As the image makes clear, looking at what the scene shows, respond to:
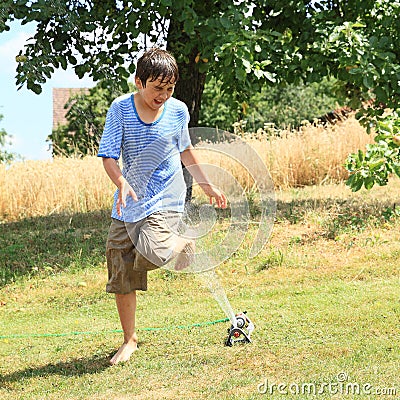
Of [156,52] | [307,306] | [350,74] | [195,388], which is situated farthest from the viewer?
[350,74]

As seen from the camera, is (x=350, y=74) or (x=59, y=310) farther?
(x=350, y=74)

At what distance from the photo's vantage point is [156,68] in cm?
408

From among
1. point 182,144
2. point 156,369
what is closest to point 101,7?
point 182,144

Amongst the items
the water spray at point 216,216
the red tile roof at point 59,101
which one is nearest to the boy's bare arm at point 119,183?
the water spray at point 216,216

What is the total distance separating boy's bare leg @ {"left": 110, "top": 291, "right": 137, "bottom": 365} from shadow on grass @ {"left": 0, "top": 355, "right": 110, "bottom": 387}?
0.33 feet

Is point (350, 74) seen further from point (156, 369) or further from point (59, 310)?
point (156, 369)

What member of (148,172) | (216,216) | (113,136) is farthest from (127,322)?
(113,136)

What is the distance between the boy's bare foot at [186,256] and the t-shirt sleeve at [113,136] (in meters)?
0.70

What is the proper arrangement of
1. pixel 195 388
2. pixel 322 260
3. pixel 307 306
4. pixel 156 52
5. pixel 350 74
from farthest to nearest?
pixel 350 74, pixel 322 260, pixel 307 306, pixel 156 52, pixel 195 388

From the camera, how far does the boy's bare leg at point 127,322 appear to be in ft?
14.7

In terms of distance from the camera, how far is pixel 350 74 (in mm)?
8234

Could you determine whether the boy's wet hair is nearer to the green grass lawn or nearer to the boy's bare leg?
the boy's bare leg

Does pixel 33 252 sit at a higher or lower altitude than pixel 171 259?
lower

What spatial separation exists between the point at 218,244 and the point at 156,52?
1266 mm
